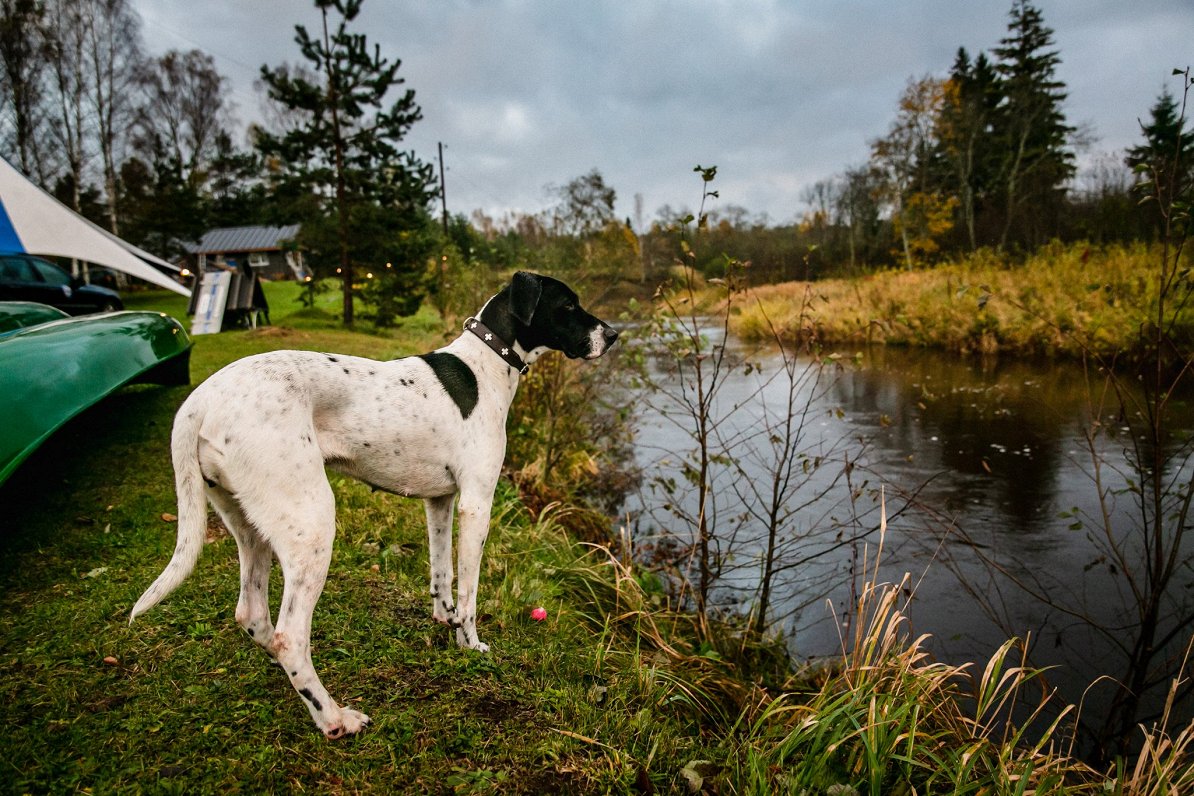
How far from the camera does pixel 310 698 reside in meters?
2.03

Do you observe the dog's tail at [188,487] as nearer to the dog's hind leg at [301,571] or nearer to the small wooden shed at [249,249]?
the dog's hind leg at [301,571]

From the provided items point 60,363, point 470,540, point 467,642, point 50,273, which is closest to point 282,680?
point 467,642

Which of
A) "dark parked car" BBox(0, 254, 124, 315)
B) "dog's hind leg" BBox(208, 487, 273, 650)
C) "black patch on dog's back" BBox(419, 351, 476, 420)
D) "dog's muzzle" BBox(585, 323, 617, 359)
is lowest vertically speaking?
"dog's hind leg" BBox(208, 487, 273, 650)

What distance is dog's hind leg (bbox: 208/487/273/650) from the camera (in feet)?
7.20

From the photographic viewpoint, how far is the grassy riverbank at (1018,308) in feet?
34.6

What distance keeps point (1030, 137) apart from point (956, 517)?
31.3 m

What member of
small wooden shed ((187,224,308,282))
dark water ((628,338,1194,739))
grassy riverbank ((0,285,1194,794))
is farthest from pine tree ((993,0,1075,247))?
small wooden shed ((187,224,308,282))

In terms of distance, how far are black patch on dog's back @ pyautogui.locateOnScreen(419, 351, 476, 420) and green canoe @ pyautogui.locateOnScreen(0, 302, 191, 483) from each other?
2128 millimetres

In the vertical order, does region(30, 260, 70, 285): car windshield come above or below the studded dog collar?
above

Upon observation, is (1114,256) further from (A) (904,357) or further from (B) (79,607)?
(B) (79,607)

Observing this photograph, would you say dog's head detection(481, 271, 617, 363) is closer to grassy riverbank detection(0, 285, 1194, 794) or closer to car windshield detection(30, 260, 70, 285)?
grassy riverbank detection(0, 285, 1194, 794)

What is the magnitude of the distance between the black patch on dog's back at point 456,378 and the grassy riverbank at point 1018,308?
6.67 metres

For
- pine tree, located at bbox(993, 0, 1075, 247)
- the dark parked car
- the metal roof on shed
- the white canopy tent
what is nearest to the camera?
the white canopy tent

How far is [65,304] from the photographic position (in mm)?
11492
